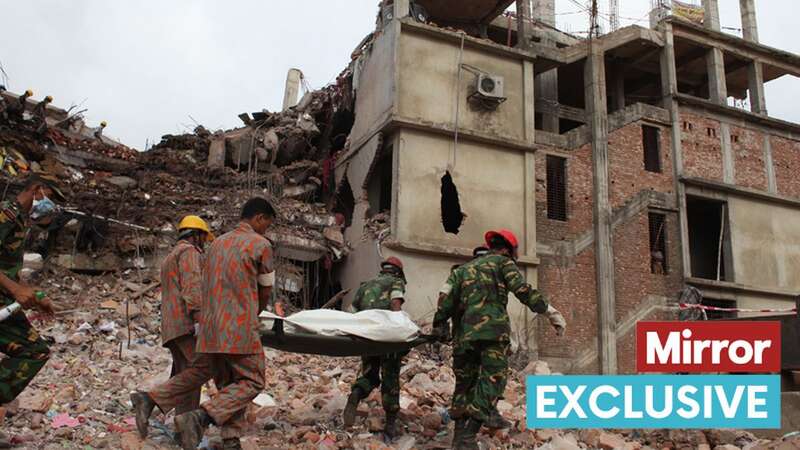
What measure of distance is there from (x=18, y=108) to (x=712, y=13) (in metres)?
16.7

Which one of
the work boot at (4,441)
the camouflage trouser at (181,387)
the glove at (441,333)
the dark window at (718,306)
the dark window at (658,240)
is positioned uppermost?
the dark window at (658,240)

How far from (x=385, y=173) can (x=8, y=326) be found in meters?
10.5

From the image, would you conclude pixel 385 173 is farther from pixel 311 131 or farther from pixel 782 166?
pixel 782 166

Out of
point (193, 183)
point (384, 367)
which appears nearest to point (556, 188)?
point (193, 183)

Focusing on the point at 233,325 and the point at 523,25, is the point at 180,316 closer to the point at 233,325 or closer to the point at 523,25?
the point at 233,325

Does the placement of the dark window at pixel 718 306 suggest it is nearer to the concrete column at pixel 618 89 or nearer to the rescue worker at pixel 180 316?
the concrete column at pixel 618 89

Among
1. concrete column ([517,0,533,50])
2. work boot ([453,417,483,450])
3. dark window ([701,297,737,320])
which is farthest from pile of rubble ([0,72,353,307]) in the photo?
dark window ([701,297,737,320])

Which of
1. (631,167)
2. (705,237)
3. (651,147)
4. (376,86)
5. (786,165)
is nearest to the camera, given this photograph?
(376,86)

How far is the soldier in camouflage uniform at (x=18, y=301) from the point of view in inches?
167

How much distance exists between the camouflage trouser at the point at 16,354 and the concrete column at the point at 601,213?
11514mm

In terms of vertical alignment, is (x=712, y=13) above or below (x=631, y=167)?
above

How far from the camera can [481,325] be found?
5.43 m

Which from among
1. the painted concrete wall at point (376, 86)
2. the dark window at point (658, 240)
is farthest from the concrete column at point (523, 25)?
the dark window at point (658, 240)

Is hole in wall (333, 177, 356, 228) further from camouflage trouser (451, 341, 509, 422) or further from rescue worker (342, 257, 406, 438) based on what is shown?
camouflage trouser (451, 341, 509, 422)
